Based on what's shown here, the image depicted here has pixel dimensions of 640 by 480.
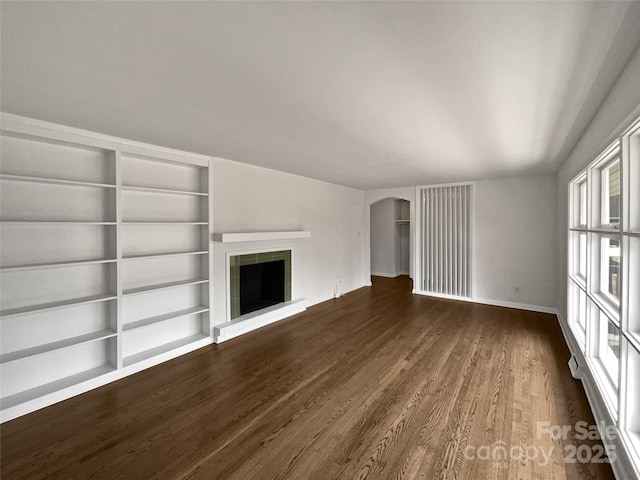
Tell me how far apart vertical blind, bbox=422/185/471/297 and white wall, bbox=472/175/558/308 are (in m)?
0.19

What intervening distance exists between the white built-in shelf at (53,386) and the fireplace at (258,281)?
1.55 m

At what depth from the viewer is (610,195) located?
2.48 m

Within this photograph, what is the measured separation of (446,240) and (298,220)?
3.27 metres

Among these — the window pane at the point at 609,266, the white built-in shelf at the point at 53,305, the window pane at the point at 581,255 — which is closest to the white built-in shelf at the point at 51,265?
the white built-in shelf at the point at 53,305

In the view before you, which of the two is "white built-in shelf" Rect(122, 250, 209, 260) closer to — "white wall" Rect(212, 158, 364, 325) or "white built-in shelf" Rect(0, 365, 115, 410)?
"white wall" Rect(212, 158, 364, 325)

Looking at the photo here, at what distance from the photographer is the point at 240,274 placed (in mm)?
4230

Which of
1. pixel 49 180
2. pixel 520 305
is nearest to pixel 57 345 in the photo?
pixel 49 180

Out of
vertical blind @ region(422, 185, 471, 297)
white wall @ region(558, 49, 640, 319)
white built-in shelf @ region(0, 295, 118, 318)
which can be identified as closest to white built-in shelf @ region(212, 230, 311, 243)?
white built-in shelf @ region(0, 295, 118, 318)

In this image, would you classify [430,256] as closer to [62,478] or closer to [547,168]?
[547,168]

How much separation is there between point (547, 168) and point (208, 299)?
18.1 feet

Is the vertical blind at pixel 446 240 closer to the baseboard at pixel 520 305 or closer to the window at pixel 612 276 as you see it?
the baseboard at pixel 520 305

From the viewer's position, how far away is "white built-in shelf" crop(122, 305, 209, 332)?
2993 mm

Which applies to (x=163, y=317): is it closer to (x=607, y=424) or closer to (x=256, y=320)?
(x=256, y=320)

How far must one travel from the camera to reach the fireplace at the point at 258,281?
402 cm
